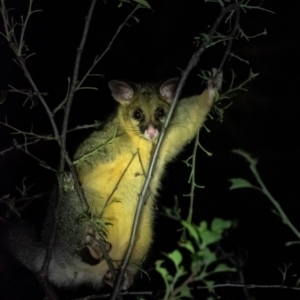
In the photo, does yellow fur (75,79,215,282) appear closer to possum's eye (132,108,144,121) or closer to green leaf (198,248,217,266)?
possum's eye (132,108,144,121)

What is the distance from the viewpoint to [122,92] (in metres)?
3.26

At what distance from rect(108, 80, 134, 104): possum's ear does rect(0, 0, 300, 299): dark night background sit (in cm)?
50

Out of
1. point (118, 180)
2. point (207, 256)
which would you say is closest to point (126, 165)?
point (118, 180)

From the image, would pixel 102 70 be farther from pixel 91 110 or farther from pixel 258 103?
pixel 258 103

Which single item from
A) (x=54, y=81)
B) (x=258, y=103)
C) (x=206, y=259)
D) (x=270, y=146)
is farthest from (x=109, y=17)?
(x=206, y=259)

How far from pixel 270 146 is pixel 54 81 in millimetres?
1749

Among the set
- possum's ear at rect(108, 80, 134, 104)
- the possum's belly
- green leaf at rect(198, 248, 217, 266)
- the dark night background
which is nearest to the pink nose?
the possum's belly

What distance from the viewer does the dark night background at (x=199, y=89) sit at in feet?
12.6

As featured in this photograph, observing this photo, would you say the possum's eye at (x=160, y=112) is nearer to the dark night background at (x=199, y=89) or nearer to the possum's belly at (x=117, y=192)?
the possum's belly at (x=117, y=192)

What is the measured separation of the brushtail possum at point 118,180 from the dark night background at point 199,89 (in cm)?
27

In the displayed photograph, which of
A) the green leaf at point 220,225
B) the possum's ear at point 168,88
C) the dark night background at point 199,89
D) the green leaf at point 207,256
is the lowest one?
the dark night background at point 199,89

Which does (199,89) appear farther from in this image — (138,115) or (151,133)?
(151,133)

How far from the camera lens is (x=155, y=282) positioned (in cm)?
376

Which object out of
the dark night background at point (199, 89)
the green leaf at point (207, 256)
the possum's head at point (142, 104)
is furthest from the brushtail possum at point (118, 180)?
the green leaf at point (207, 256)
